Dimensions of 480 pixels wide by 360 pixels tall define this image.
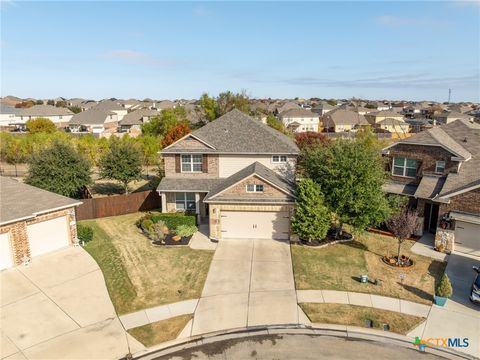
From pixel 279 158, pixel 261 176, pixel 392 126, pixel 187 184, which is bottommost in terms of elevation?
pixel 187 184

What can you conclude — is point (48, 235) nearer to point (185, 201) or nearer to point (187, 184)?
point (185, 201)

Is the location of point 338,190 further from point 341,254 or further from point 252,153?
point 252,153

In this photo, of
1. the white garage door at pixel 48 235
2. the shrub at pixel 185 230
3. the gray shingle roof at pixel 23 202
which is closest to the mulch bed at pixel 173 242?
the shrub at pixel 185 230

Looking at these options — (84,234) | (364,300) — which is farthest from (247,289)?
(84,234)

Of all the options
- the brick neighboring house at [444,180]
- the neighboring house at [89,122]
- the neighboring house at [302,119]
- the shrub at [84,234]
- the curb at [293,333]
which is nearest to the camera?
the curb at [293,333]

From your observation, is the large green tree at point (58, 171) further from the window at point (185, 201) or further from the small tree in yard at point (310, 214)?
the small tree in yard at point (310, 214)

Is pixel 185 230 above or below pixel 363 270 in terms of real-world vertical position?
above

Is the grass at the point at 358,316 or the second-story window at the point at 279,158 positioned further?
the second-story window at the point at 279,158

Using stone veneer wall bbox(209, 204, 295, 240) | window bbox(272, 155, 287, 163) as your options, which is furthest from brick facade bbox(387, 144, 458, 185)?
stone veneer wall bbox(209, 204, 295, 240)
